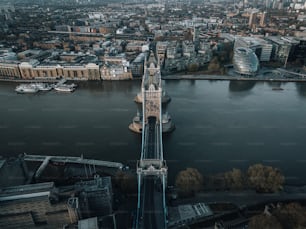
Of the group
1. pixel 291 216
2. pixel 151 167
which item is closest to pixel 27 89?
pixel 151 167

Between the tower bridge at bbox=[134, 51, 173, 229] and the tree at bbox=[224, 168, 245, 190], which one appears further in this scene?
the tree at bbox=[224, 168, 245, 190]

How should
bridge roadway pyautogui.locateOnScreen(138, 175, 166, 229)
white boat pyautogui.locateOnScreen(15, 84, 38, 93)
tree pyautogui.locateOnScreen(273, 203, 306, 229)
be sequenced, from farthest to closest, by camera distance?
white boat pyautogui.locateOnScreen(15, 84, 38, 93)
bridge roadway pyautogui.locateOnScreen(138, 175, 166, 229)
tree pyautogui.locateOnScreen(273, 203, 306, 229)

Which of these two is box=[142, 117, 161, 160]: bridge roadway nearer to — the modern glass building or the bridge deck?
the bridge deck

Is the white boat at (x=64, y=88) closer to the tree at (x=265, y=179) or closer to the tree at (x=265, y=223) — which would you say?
the tree at (x=265, y=179)

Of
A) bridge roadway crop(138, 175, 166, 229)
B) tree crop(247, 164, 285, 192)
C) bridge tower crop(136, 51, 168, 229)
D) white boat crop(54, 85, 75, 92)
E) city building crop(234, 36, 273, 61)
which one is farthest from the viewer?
city building crop(234, 36, 273, 61)

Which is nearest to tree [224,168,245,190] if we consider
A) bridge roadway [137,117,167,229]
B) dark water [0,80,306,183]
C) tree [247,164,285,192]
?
tree [247,164,285,192]

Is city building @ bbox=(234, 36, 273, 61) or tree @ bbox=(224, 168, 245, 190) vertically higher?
city building @ bbox=(234, 36, 273, 61)

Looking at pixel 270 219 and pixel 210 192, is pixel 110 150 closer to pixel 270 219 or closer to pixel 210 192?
pixel 210 192
